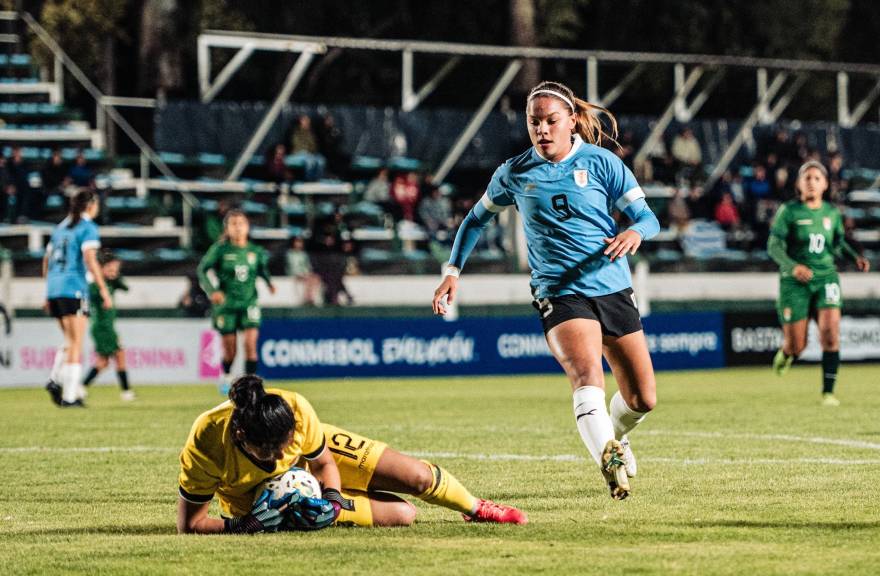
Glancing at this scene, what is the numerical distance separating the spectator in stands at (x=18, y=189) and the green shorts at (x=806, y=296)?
13.9 m

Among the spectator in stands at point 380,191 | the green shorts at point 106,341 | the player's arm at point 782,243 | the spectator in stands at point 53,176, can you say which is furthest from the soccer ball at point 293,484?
the spectator in stands at point 380,191

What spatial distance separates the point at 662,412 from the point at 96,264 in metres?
6.20

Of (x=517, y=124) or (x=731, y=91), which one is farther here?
(x=731, y=91)

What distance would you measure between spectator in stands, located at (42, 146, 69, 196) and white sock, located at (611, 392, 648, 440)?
1916cm

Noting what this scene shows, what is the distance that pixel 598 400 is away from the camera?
340 inches

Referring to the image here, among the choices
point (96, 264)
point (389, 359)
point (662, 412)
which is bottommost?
point (389, 359)

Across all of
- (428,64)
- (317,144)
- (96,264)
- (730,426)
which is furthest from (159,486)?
(428,64)

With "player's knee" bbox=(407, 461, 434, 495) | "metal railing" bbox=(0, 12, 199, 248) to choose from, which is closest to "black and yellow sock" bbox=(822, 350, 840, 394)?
"player's knee" bbox=(407, 461, 434, 495)

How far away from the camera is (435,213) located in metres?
28.6

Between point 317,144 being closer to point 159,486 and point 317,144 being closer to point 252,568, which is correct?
point 159,486

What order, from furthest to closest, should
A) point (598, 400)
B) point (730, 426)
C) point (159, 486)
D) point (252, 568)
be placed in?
point (730, 426), point (159, 486), point (598, 400), point (252, 568)

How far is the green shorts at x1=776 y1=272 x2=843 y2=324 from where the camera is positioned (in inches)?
666

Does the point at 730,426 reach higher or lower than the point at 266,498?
lower

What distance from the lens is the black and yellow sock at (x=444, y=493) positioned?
7805 millimetres
